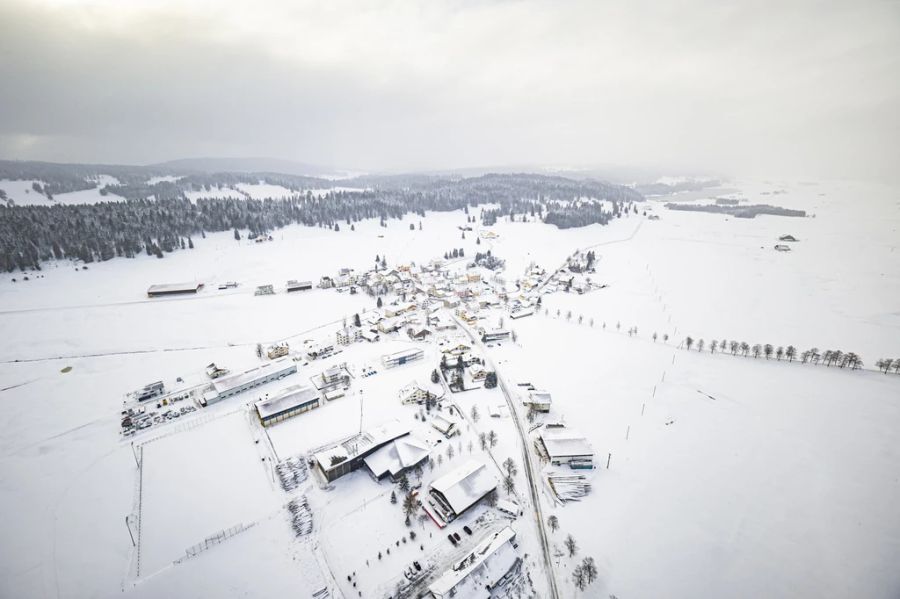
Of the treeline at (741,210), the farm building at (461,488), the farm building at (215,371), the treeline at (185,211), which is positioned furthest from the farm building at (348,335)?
the treeline at (741,210)

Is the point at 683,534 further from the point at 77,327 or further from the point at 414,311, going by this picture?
the point at 77,327

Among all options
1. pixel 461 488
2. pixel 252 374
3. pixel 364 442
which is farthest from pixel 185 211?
pixel 461 488

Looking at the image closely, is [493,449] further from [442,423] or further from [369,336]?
[369,336]

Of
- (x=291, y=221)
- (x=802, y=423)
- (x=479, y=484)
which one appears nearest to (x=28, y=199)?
(x=291, y=221)

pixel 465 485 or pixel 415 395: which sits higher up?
pixel 415 395

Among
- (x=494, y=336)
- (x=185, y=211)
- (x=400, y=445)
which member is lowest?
(x=400, y=445)

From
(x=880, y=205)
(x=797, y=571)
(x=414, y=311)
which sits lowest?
(x=797, y=571)
